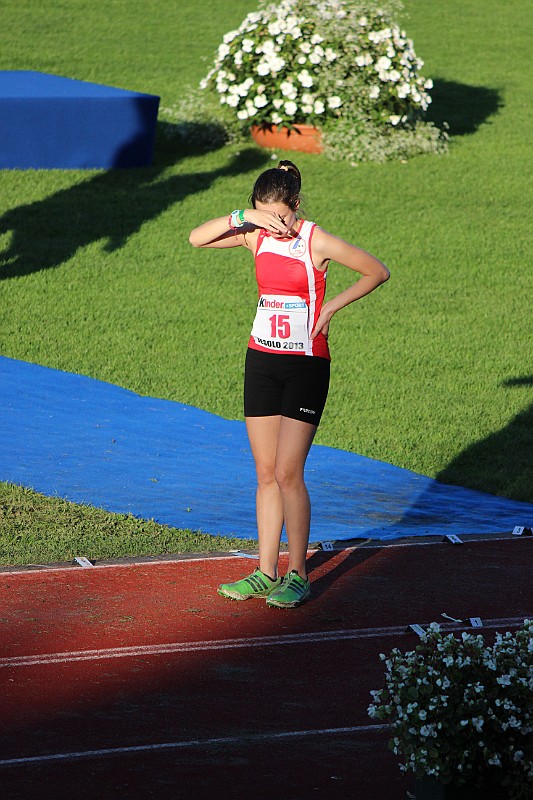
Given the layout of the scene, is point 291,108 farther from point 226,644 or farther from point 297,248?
point 226,644

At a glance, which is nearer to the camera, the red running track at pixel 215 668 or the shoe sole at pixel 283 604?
the red running track at pixel 215 668

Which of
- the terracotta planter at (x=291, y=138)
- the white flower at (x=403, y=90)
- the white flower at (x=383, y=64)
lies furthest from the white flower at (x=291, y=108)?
the white flower at (x=403, y=90)

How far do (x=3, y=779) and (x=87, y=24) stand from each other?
2689 centimetres

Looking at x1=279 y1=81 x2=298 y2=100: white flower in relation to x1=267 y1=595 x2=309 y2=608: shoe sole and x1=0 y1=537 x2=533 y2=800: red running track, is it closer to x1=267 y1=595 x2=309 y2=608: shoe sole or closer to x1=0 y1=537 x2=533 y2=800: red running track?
x1=0 y1=537 x2=533 y2=800: red running track

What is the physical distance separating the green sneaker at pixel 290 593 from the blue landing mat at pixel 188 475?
1.51 meters

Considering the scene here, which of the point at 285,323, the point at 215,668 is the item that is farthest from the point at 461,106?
the point at 215,668

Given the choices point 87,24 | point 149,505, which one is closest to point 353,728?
point 149,505

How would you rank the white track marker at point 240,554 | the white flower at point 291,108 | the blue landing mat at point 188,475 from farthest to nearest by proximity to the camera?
the white flower at point 291,108 < the blue landing mat at point 188,475 < the white track marker at point 240,554

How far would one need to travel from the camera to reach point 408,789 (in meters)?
4.59

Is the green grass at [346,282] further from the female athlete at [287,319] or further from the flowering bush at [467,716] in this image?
the flowering bush at [467,716]

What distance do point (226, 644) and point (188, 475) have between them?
3.45m

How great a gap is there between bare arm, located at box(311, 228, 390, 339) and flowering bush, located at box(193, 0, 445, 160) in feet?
43.3

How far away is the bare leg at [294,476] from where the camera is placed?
6320 millimetres

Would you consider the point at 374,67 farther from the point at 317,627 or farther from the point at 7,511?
the point at 317,627
